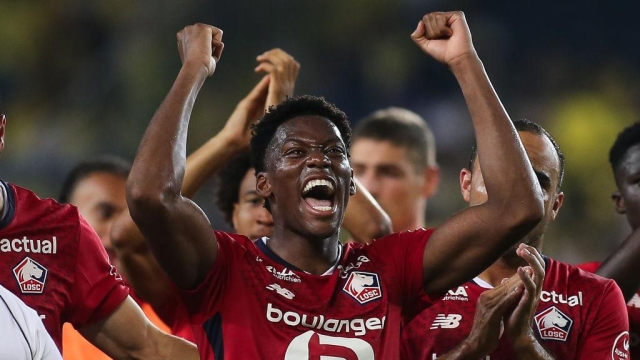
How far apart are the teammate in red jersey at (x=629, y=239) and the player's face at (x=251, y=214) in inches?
52.1

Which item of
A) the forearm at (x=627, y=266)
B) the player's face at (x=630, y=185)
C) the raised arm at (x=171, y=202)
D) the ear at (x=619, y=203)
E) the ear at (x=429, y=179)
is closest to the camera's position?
the raised arm at (x=171, y=202)

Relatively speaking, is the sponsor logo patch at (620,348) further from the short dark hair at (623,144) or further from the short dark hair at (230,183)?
the short dark hair at (230,183)

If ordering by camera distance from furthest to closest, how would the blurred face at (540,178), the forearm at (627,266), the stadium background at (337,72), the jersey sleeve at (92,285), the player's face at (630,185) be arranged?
1. the stadium background at (337,72)
2. the player's face at (630,185)
3. the forearm at (627,266)
4. the blurred face at (540,178)
5. the jersey sleeve at (92,285)

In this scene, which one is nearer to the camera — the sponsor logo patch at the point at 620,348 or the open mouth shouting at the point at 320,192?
the open mouth shouting at the point at 320,192

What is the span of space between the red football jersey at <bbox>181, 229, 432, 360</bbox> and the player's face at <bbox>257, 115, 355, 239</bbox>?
0.14 meters

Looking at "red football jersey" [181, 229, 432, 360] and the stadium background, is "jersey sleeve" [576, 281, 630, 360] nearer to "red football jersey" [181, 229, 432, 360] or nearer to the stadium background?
"red football jersey" [181, 229, 432, 360]

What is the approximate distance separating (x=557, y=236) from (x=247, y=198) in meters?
3.55

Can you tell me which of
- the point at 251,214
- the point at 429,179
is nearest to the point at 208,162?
the point at 251,214

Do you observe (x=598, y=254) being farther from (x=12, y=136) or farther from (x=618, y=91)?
(x=12, y=136)

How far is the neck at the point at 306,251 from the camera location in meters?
3.30

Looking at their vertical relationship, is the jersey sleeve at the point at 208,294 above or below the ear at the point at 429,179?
below

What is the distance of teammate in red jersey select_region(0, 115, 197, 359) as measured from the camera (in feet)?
10.7

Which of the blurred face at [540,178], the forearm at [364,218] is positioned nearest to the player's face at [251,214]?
the forearm at [364,218]

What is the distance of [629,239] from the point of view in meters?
4.08
